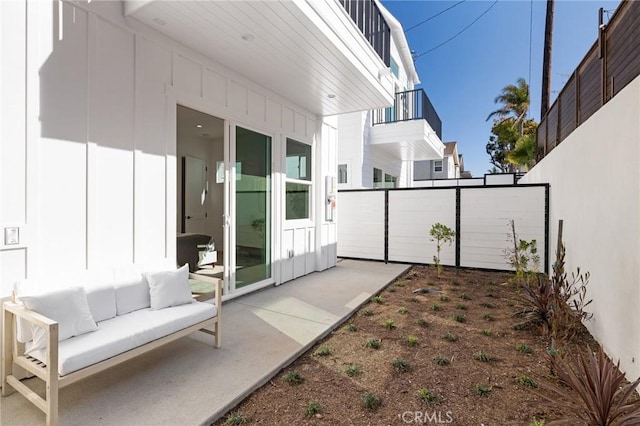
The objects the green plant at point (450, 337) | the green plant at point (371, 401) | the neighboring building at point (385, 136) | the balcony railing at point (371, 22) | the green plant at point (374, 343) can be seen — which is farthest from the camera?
the neighboring building at point (385, 136)

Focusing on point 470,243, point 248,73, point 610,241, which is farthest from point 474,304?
point 248,73

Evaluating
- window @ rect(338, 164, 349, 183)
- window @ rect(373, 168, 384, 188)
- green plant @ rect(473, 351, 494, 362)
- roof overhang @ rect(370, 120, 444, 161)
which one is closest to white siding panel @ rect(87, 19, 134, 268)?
green plant @ rect(473, 351, 494, 362)

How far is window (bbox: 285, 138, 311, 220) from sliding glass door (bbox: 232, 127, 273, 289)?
56 cm

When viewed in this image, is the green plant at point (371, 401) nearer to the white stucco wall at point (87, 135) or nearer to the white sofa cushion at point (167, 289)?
the white sofa cushion at point (167, 289)

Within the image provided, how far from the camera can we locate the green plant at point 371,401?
2281 mm

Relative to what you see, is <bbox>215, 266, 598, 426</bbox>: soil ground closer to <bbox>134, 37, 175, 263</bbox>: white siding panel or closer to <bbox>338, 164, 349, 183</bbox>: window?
<bbox>134, 37, 175, 263</bbox>: white siding panel

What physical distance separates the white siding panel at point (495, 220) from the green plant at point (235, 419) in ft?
20.2

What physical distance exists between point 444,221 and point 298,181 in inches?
138

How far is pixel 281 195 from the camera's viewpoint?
18.0 ft

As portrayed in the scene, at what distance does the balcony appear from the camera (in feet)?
29.5

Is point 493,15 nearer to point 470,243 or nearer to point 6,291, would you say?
point 470,243

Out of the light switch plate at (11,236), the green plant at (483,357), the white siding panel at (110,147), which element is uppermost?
the white siding panel at (110,147)

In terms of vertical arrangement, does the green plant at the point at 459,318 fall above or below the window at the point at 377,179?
below

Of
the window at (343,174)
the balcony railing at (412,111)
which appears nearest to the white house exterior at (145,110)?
the window at (343,174)
